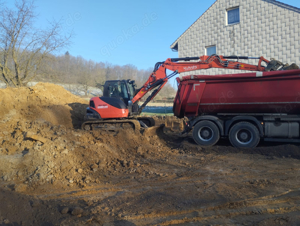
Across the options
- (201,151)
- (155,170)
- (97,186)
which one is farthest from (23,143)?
(201,151)

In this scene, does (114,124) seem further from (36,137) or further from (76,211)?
(76,211)

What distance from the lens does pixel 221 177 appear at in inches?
211

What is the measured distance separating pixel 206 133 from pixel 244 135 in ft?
4.21

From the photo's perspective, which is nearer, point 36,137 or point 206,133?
point 36,137

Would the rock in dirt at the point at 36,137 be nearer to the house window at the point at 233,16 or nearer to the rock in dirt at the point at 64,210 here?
the rock in dirt at the point at 64,210

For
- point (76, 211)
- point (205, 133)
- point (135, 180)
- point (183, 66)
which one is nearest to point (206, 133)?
point (205, 133)

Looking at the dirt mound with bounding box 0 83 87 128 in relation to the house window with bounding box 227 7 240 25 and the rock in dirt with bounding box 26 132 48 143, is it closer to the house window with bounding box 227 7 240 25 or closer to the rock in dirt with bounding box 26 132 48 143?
the rock in dirt with bounding box 26 132 48 143

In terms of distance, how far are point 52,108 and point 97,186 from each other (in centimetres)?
695

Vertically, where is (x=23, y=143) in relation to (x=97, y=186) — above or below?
above

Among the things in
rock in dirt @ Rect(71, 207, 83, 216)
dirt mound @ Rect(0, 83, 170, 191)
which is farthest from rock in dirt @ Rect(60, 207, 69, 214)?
dirt mound @ Rect(0, 83, 170, 191)

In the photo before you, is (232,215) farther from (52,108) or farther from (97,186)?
(52,108)

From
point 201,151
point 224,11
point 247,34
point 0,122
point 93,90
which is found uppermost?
point 224,11

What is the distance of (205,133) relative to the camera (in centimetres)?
869

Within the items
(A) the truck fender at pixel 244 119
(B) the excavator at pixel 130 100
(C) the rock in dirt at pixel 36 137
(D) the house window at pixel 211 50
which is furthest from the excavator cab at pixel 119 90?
(D) the house window at pixel 211 50
